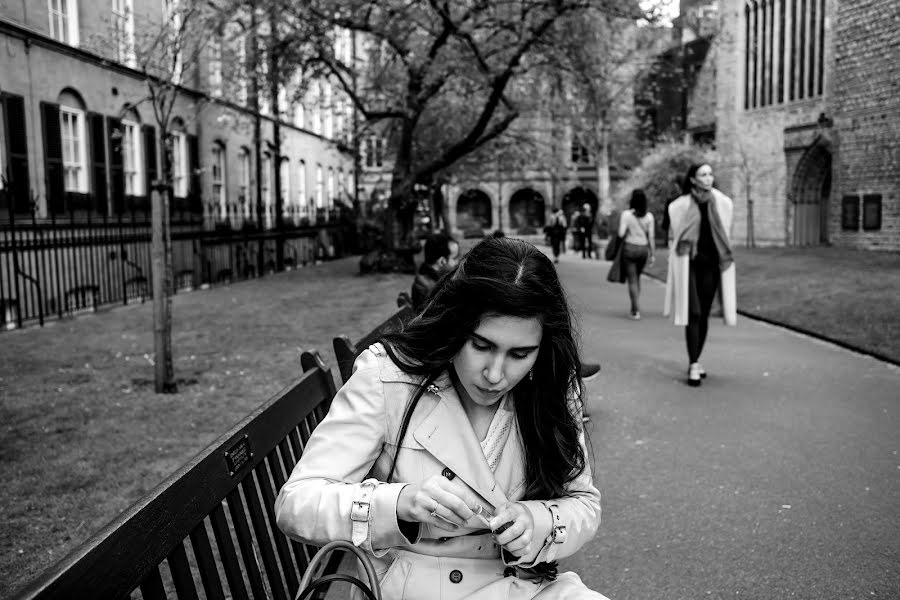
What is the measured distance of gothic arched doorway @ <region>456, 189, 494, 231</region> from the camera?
2537 inches

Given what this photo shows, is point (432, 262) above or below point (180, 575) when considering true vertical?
above

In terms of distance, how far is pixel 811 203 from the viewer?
37938 millimetres

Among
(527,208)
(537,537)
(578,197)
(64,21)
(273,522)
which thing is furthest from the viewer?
(578,197)

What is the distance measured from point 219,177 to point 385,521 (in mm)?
26155

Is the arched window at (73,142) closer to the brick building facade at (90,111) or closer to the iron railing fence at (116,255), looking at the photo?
the brick building facade at (90,111)

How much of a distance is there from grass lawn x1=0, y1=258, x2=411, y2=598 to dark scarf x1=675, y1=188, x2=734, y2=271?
3.79m

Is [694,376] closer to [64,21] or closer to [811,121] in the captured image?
[64,21]

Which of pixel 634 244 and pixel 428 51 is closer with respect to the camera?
pixel 634 244

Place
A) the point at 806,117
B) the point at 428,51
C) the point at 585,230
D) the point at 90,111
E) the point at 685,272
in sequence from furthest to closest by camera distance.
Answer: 1. the point at 806,117
2. the point at 585,230
3. the point at 428,51
4. the point at 90,111
5. the point at 685,272

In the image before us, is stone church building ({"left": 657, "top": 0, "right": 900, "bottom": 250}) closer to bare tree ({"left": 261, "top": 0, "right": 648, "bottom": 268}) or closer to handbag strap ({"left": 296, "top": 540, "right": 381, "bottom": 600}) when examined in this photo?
bare tree ({"left": 261, "top": 0, "right": 648, "bottom": 268})

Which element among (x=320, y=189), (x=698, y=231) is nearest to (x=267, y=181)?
(x=320, y=189)

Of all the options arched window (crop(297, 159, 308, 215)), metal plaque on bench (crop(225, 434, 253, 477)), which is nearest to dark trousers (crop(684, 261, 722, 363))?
metal plaque on bench (crop(225, 434, 253, 477))

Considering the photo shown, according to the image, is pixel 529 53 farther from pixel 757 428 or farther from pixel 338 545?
pixel 338 545

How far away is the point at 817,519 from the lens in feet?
14.9
